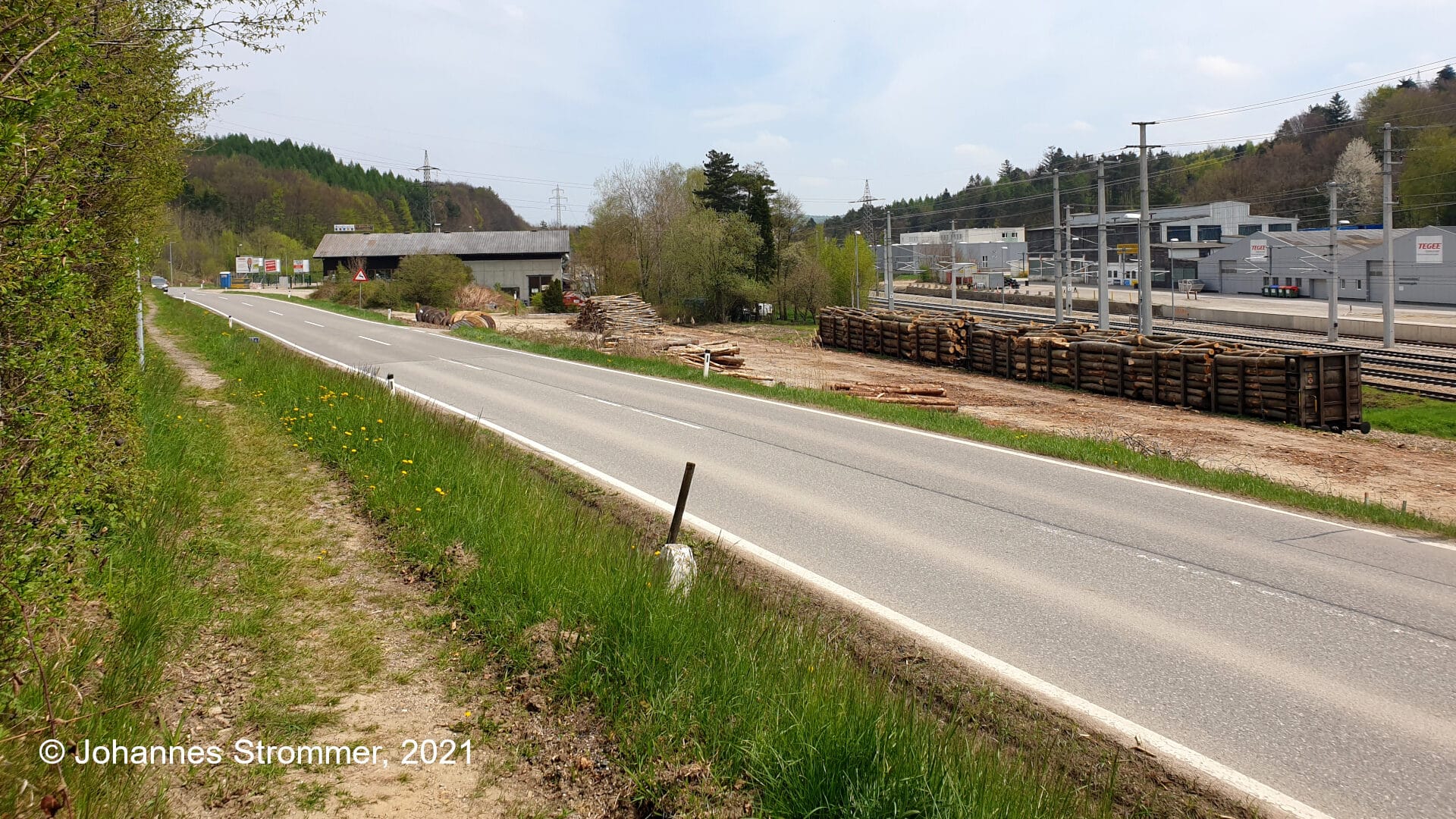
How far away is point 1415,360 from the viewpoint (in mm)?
41094

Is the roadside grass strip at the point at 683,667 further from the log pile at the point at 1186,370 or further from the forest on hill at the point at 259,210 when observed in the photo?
the forest on hill at the point at 259,210

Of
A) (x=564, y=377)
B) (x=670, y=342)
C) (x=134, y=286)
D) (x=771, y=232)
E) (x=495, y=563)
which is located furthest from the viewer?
(x=771, y=232)

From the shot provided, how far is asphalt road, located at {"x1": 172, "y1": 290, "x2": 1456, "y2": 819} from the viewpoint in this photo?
18.1 feet

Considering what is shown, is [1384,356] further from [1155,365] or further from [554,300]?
[554,300]

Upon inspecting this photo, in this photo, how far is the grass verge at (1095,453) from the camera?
11.0 m

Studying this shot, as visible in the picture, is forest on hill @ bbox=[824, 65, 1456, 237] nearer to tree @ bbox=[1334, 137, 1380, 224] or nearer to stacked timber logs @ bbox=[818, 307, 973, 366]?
tree @ bbox=[1334, 137, 1380, 224]

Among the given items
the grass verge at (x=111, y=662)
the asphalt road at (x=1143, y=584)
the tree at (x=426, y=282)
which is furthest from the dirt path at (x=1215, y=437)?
the tree at (x=426, y=282)

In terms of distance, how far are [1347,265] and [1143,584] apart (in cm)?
8327

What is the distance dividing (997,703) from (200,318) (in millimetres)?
44012

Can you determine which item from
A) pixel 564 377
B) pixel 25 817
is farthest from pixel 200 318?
pixel 25 817

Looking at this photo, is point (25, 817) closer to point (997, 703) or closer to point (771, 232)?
point (997, 703)

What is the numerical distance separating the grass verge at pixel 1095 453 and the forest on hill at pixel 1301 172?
36169 mm

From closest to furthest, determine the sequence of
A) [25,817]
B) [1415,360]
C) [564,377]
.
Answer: [25,817] < [564,377] < [1415,360]

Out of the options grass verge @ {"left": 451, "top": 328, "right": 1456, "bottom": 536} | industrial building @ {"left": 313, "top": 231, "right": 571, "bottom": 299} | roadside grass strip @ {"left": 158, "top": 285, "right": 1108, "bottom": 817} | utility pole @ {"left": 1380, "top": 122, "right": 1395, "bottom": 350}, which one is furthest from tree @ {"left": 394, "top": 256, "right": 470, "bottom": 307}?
roadside grass strip @ {"left": 158, "top": 285, "right": 1108, "bottom": 817}
